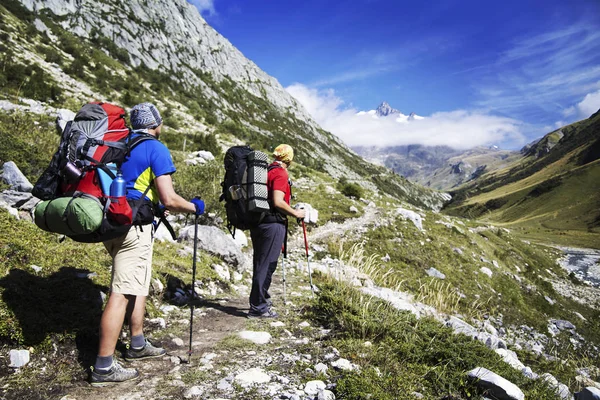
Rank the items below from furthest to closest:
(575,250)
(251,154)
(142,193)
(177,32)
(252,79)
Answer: (252,79) < (177,32) < (575,250) < (251,154) < (142,193)

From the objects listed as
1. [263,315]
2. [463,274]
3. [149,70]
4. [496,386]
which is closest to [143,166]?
[263,315]

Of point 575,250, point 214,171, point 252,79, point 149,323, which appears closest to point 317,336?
point 149,323

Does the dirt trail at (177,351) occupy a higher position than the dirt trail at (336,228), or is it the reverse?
the dirt trail at (336,228)

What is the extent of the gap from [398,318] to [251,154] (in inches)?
148

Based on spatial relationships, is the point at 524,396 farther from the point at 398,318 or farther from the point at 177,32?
the point at 177,32

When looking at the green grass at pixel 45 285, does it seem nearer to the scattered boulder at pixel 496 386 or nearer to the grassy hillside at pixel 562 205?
the scattered boulder at pixel 496 386

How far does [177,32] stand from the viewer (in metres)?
88.9

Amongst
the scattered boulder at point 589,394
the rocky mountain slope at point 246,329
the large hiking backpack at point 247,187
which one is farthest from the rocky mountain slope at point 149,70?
the scattered boulder at point 589,394

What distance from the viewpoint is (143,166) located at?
384 centimetres

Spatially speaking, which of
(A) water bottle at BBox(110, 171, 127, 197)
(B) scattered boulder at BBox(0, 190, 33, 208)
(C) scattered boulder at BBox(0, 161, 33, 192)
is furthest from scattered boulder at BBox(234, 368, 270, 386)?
(C) scattered boulder at BBox(0, 161, 33, 192)

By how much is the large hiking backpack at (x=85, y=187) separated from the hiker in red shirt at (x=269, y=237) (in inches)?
104

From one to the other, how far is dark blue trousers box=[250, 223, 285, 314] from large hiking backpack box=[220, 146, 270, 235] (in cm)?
25

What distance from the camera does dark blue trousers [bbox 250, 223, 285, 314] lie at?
6.05 metres

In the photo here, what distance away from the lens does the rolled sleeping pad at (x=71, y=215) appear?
3152 mm
